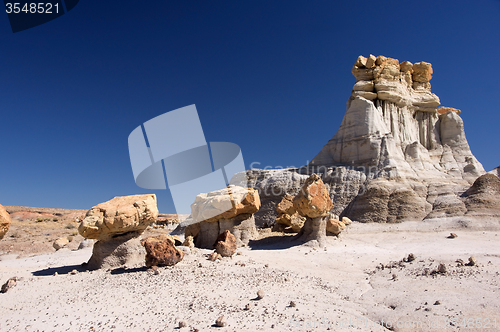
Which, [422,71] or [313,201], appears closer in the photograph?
[313,201]

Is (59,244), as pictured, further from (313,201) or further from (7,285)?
(313,201)

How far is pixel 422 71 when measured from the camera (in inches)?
1023

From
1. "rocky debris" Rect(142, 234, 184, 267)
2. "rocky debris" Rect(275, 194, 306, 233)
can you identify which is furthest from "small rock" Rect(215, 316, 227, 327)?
"rocky debris" Rect(275, 194, 306, 233)

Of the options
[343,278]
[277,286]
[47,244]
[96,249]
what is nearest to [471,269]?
[343,278]

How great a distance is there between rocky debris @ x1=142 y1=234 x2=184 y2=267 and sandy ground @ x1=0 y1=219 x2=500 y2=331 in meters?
0.23

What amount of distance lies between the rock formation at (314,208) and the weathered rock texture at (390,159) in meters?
6.80

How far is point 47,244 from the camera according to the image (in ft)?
45.0

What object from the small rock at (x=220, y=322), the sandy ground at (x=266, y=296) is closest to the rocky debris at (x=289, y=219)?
the sandy ground at (x=266, y=296)

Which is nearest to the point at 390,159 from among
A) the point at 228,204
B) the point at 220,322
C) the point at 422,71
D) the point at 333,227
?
the point at 333,227

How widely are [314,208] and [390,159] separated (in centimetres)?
1107

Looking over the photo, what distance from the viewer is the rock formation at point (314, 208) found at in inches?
391

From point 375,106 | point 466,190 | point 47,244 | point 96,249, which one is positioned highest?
point 375,106

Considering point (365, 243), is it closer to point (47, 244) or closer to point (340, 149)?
point (340, 149)

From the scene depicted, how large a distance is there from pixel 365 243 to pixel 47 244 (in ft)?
46.0
